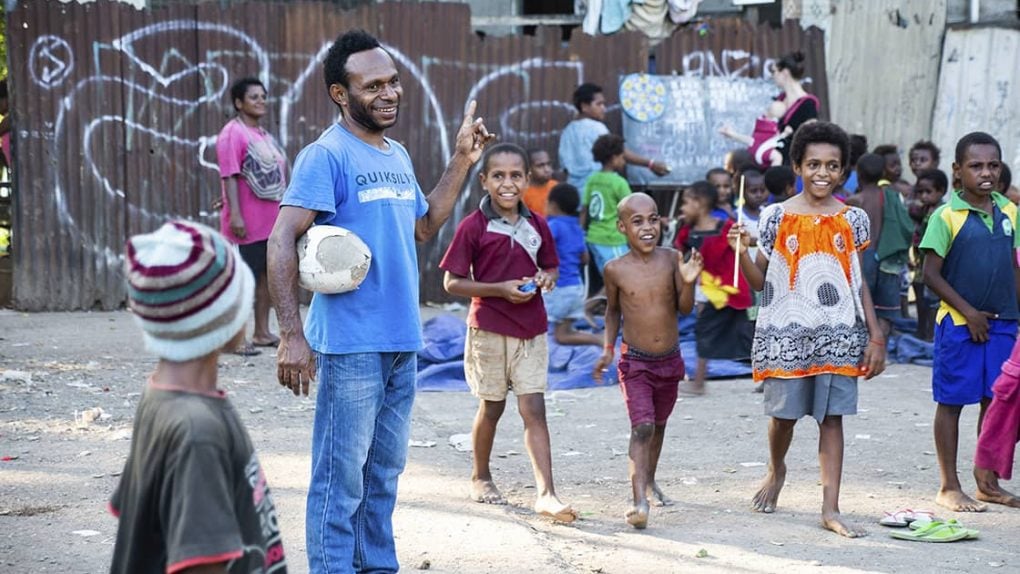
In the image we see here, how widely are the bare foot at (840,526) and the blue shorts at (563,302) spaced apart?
4.04 metres

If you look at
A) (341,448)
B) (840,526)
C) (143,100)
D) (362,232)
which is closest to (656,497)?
(840,526)

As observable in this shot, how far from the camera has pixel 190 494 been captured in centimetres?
261

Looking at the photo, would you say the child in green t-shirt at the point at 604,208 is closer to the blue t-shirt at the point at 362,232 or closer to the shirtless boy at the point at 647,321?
the shirtless boy at the point at 647,321

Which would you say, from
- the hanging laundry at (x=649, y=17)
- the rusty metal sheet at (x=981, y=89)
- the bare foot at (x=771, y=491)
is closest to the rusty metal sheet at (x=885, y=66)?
A: the rusty metal sheet at (x=981, y=89)

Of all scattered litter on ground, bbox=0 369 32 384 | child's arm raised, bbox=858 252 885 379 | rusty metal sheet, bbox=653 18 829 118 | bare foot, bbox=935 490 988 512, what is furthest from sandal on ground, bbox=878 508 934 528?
rusty metal sheet, bbox=653 18 829 118

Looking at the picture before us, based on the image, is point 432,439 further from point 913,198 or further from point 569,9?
point 569,9

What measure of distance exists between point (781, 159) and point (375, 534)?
7.17 meters

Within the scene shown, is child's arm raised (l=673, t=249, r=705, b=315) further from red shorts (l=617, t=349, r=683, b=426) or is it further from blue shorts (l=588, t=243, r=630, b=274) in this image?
blue shorts (l=588, t=243, r=630, b=274)

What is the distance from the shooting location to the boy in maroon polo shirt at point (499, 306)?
5.92m

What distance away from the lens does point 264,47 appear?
37.5 ft

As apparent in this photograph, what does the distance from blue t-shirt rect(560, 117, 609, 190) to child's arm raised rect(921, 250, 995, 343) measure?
560 cm

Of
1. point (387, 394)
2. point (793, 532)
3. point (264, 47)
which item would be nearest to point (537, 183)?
point (264, 47)

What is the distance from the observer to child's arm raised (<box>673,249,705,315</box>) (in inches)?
225

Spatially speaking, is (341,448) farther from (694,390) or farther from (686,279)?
(694,390)
